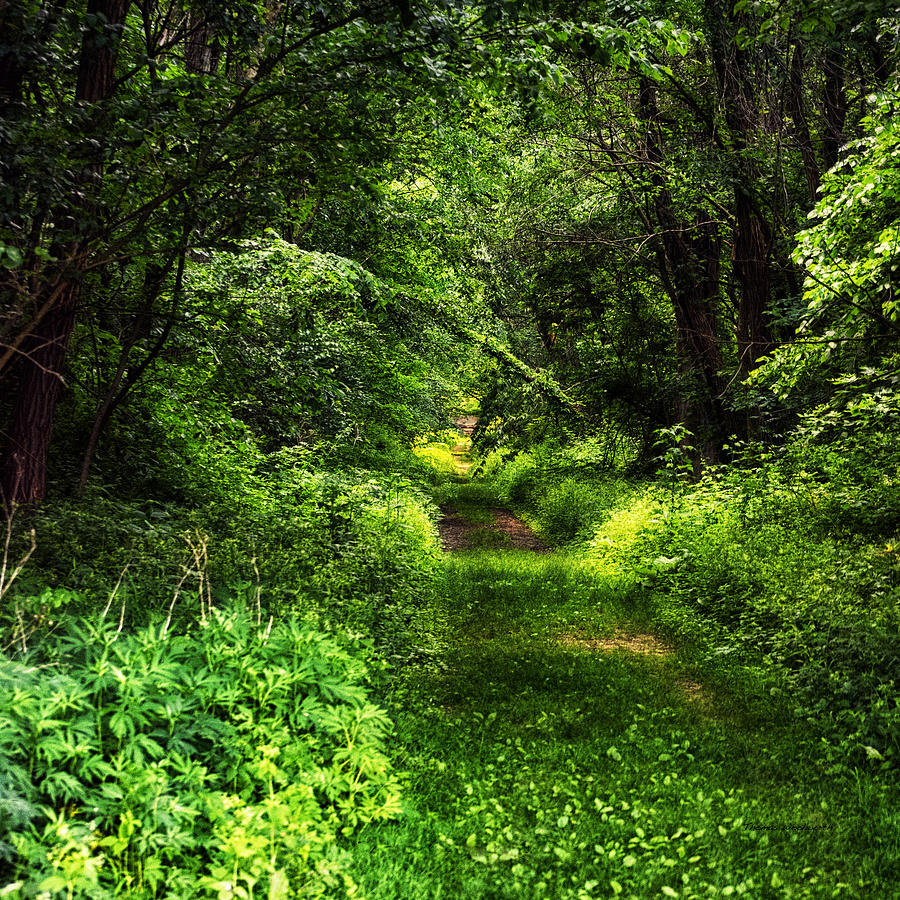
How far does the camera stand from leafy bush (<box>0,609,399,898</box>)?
3098 millimetres

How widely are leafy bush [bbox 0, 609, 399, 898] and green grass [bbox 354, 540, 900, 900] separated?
47cm

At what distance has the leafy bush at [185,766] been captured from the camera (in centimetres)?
310

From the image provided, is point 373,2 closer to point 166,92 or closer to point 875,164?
point 166,92

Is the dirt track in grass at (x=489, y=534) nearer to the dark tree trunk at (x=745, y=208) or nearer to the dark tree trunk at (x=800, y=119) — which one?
the dark tree trunk at (x=745, y=208)

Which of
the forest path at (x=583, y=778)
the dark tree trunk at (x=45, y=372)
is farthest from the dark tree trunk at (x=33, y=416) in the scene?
the forest path at (x=583, y=778)

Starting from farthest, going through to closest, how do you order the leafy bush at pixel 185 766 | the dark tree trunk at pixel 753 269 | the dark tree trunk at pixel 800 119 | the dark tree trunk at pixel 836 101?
the dark tree trunk at pixel 753 269 < the dark tree trunk at pixel 836 101 < the dark tree trunk at pixel 800 119 < the leafy bush at pixel 185 766

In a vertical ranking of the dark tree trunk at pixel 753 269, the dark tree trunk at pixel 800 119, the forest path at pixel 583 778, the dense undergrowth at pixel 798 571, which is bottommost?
the forest path at pixel 583 778

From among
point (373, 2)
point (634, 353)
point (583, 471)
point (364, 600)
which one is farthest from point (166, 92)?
point (583, 471)

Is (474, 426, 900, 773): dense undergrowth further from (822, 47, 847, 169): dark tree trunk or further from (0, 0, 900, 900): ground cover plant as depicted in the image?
(822, 47, 847, 169): dark tree trunk

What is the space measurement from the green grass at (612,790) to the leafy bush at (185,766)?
47cm

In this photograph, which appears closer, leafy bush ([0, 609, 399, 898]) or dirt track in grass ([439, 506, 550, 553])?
leafy bush ([0, 609, 399, 898])

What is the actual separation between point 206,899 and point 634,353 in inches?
635

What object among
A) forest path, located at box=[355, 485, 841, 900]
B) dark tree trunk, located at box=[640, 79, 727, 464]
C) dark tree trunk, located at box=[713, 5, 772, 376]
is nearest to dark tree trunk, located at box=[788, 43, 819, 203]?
dark tree trunk, located at box=[713, 5, 772, 376]

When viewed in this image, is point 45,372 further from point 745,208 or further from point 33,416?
point 745,208
